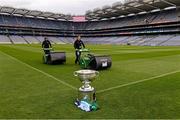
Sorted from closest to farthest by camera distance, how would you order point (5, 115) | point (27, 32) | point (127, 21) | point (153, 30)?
point (5, 115), point (153, 30), point (127, 21), point (27, 32)

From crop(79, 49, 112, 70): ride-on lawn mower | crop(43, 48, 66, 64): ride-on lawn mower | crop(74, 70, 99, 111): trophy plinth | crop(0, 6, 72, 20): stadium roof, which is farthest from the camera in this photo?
crop(0, 6, 72, 20): stadium roof

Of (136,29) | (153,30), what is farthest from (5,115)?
(136,29)

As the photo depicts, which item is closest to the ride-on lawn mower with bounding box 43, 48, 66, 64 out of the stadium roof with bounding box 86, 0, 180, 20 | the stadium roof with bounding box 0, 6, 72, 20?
the stadium roof with bounding box 86, 0, 180, 20

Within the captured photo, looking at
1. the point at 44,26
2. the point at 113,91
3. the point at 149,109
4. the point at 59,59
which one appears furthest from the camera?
the point at 44,26

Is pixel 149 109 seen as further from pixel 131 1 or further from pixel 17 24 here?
pixel 17 24

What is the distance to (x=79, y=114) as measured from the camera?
6.39 m

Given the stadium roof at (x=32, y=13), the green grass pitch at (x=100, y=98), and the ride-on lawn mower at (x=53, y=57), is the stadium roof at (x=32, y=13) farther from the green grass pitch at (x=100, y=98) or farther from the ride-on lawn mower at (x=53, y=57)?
the green grass pitch at (x=100, y=98)

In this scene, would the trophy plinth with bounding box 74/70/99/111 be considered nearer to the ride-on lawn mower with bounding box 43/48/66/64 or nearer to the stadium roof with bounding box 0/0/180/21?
the ride-on lawn mower with bounding box 43/48/66/64

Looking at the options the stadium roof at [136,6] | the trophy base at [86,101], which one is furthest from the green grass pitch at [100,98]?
the stadium roof at [136,6]

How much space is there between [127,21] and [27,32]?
4537 cm

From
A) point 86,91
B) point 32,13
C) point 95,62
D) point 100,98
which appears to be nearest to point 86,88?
point 86,91

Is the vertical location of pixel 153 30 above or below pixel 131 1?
below

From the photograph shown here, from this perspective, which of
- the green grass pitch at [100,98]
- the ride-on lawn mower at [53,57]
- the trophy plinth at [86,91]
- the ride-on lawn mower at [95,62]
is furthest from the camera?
the ride-on lawn mower at [53,57]

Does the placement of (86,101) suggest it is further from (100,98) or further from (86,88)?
(100,98)
